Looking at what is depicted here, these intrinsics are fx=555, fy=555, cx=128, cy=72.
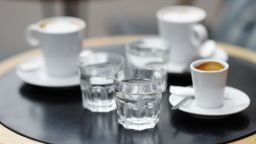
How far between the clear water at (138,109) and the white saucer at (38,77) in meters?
0.20

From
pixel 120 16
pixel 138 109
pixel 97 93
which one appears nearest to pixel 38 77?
pixel 97 93

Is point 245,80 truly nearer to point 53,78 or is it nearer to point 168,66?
point 168,66

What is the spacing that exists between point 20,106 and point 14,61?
307mm

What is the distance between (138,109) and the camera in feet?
Result: 3.33

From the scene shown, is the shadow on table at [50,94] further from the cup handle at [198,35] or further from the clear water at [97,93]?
the cup handle at [198,35]

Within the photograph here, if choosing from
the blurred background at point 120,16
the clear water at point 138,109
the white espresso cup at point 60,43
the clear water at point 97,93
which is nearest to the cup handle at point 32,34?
the white espresso cup at point 60,43

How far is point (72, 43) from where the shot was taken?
4.01 ft

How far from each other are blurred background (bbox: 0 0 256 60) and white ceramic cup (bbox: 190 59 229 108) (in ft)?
2.40

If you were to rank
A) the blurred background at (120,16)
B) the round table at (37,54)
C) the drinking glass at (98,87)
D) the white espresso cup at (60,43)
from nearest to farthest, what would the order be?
the round table at (37,54)
the drinking glass at (98,87)
the white espresso cup at (60,43)
the blurred background at (120,16)

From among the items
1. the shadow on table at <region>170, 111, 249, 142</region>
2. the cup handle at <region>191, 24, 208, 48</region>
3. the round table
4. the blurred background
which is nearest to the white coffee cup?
the cup handle at <region>191, 24, 208, 48</region>

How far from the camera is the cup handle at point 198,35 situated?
128 cm

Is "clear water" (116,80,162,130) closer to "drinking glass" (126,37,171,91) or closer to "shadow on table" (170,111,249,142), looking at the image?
"shadow on table" (170,111,249,142)

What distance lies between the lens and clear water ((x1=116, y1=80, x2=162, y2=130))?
1.01 metres

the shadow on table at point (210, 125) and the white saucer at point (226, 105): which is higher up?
the white saucer at point (226, 105)
